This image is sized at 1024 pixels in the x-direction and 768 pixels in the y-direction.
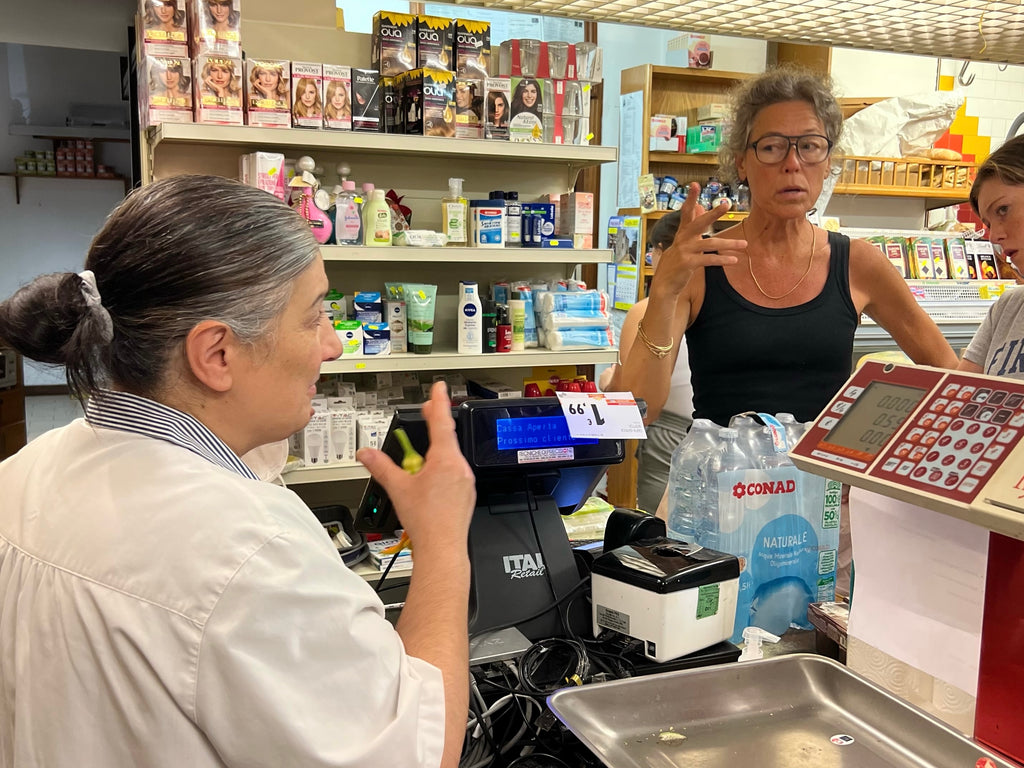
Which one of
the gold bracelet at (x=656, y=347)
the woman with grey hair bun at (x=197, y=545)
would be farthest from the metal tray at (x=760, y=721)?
the gold bracelet at (x=656, y=347)

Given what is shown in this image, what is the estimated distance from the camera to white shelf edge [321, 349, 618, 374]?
3352 mm

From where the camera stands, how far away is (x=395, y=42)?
338cm

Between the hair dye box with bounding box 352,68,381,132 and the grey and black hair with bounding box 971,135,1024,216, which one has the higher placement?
the hair dye box with bounding box 352,68,381,132

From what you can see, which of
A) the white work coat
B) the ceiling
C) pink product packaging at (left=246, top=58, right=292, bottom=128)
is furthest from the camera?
pink product packaging at (left=246, top=58, right=292, bottom=128)

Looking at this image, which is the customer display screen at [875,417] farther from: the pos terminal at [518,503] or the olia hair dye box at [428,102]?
the olia hair dye box at [428,102]

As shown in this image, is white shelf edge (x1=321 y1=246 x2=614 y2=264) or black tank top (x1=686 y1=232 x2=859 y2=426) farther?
white shelf edge (x1=321 y1=246 x2=614 y2=264)

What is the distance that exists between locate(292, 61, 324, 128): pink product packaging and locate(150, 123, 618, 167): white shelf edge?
0.13 feet

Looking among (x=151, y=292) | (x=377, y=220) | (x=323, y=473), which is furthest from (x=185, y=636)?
(x=377, y=220)

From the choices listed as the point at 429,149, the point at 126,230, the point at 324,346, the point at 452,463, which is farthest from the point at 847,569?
the point at 429,149

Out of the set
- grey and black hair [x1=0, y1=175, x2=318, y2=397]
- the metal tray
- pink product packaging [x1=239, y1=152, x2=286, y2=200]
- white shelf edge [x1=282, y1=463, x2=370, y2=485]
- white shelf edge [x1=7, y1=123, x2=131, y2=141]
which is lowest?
white shelf edge [x1=282, y1=463, x2=370, y2=485]

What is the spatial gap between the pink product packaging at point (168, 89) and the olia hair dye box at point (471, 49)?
1016 millimetres

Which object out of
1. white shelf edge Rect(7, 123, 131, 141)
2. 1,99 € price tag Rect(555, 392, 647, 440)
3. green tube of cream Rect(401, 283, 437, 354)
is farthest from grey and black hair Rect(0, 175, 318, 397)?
white shelf edge Rect(7, 123, 131, 141)

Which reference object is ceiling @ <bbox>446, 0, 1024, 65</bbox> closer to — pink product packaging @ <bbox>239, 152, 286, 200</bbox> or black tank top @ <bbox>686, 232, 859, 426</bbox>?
black tank top @ <bbox>686, 232, 859, 426</bbox>

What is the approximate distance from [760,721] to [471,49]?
2977mm
